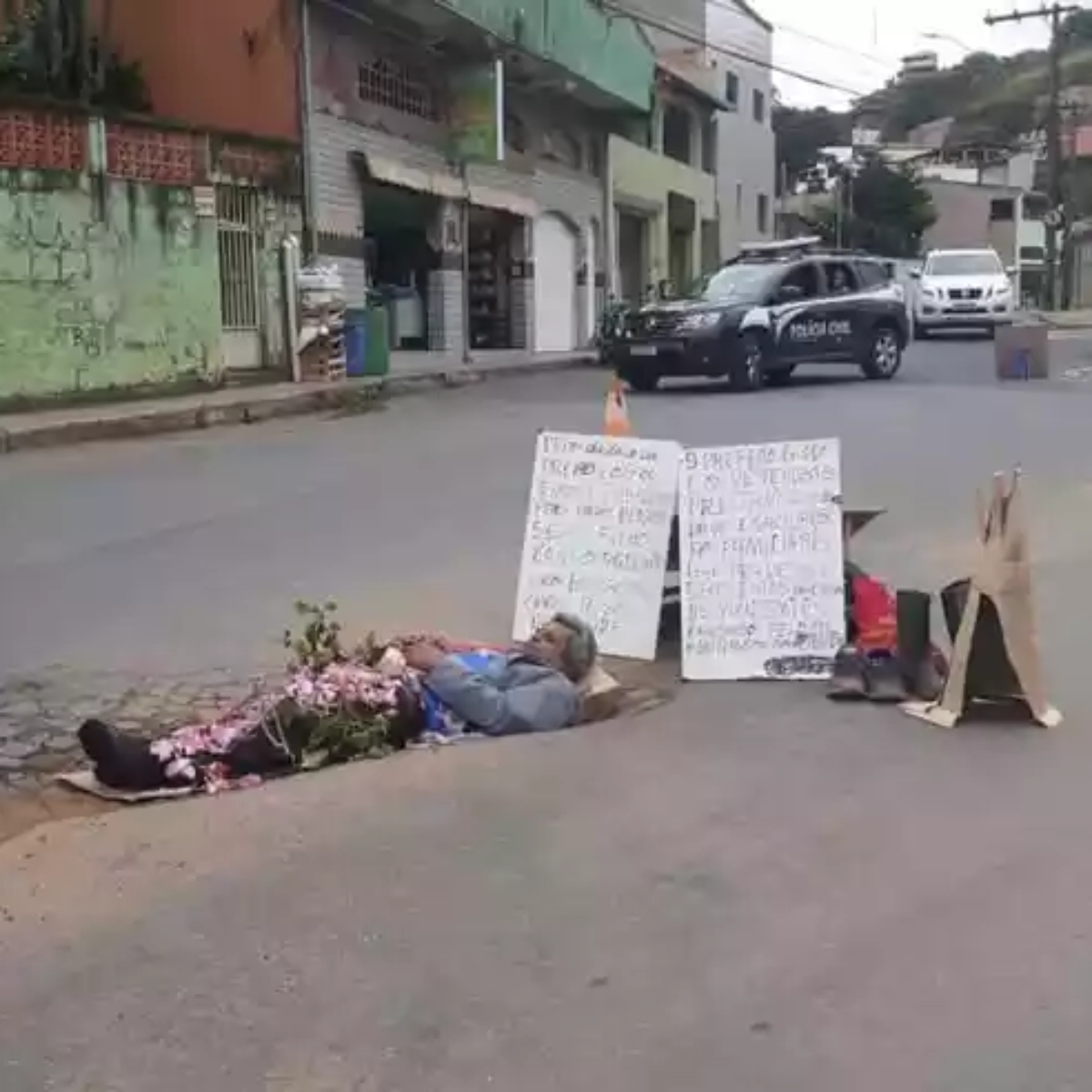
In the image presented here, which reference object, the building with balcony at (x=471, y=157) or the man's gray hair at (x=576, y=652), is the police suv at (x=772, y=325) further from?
the man's gray hair at (x=576, y=652)

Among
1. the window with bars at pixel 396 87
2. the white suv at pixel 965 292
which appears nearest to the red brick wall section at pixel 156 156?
the window with bars at pixel 396 87

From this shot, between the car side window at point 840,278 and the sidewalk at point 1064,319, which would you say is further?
the sidewalk at point 1064,319

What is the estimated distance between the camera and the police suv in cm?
2075

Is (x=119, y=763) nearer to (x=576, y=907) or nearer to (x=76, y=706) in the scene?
(x=76, y=706)

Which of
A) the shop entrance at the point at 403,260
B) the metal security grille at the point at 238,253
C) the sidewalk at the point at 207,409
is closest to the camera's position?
the sidewalk at the point at 207,409

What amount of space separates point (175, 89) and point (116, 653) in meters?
17.3

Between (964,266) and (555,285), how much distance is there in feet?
30.6

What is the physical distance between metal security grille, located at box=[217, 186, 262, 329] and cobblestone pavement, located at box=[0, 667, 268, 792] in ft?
47.9

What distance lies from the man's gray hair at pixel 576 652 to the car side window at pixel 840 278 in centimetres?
1748

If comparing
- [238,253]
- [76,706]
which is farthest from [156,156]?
[76,706]

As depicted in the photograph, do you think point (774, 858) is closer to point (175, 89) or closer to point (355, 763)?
point (355, 763)

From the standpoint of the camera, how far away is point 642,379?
2147 centimetres

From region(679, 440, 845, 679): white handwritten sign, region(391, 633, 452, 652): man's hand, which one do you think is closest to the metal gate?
region(679, 440, 845, 679): white handwritten sign

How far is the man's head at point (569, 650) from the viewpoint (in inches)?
229
